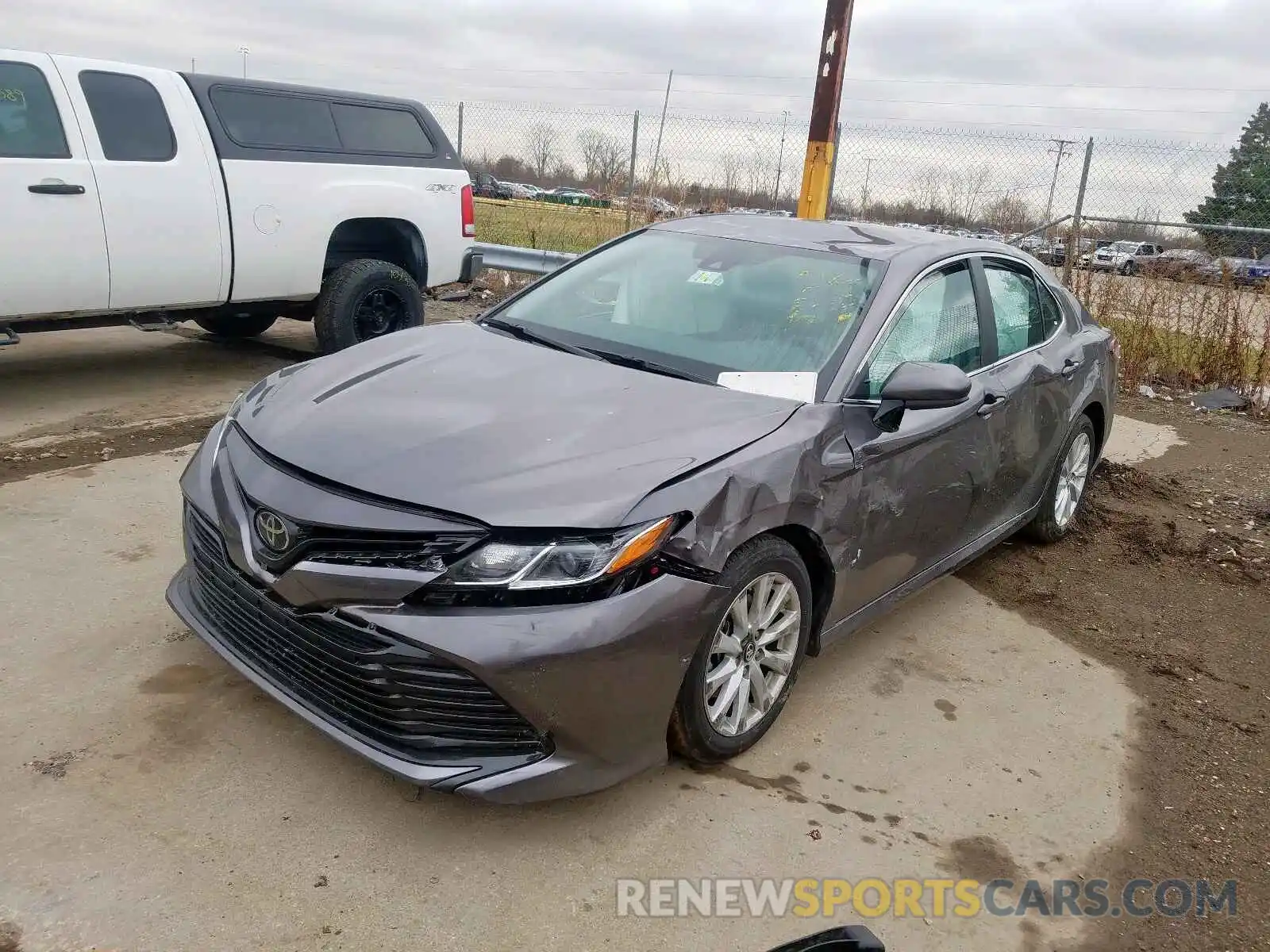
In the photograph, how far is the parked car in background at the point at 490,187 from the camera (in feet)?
45.6

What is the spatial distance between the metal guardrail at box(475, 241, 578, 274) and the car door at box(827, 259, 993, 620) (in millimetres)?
5795

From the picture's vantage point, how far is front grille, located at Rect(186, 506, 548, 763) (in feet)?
8.09

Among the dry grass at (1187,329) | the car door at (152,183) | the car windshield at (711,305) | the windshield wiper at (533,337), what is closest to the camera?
the car windshield at (711,305)

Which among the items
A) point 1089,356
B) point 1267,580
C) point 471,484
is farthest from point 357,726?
point 1267,580

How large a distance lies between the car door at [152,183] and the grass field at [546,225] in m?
6.14

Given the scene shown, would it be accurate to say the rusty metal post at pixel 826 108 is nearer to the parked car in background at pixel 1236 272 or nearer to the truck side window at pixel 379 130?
the truck side window at pixel 379 130

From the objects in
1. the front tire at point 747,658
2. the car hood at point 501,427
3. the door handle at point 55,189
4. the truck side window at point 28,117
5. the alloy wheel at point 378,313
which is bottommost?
the front tire at point 747,658

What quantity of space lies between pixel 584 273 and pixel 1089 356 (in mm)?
2571

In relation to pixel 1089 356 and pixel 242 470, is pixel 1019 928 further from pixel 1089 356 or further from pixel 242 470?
pixel 1089 356

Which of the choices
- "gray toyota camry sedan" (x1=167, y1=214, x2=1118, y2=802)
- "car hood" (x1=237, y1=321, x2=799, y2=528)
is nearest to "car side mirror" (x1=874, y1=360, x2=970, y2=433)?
"gray toyota camry sedan" (x1=167, y1=214, x2=1118, y2=802)

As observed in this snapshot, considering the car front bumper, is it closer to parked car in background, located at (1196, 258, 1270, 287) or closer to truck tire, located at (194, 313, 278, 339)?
truck tire, located at (194, 313, 278, 339)

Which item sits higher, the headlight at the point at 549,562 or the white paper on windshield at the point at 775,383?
the white paper on windshield at the point at 775,383

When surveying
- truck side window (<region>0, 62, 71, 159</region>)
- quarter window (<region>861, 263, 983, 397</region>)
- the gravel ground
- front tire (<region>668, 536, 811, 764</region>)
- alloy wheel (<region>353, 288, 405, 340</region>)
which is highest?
truck side window (<region>0, 62, 71, 159</region>)

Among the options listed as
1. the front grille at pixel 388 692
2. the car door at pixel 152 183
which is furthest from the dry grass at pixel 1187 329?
the front grille at pixel 388 692
